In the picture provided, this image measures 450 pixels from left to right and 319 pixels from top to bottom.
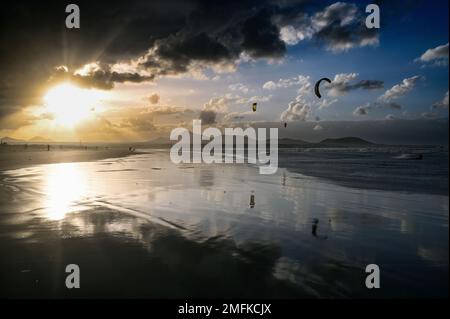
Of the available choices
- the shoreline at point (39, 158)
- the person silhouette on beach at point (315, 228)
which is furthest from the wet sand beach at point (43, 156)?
the person silhouette on beach at point (315, 228)

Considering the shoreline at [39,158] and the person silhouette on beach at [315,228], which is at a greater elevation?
the shoreline at [39,158]

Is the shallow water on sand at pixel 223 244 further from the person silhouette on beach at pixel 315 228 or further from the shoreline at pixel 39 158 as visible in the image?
the shoreline at pixel 39 158

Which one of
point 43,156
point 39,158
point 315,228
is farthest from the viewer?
point 43,156

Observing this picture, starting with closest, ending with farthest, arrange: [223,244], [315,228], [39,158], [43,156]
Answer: [223,244], [315,228], [39,158], [43,156]

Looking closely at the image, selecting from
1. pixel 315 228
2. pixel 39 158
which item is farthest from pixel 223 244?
pixel 39 158

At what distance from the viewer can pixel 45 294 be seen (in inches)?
216

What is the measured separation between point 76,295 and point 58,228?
15.1 ft

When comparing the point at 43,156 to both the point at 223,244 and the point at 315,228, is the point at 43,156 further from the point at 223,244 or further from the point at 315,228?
the point at 315,228

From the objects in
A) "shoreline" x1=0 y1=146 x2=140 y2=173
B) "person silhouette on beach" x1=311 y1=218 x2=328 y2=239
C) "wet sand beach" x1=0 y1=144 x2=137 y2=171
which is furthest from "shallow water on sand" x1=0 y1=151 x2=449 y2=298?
"wet sand beach" x1=0 y1=144 x2=137 y2=171

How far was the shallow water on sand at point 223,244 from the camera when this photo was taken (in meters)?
5.75

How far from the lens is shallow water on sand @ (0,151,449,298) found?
18.9ft

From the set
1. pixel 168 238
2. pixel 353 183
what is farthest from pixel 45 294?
pixel 353 183

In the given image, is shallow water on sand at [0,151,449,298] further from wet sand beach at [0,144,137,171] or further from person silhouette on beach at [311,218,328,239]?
wet sand beach at [0,144,137,171]

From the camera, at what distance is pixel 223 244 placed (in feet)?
26.5
